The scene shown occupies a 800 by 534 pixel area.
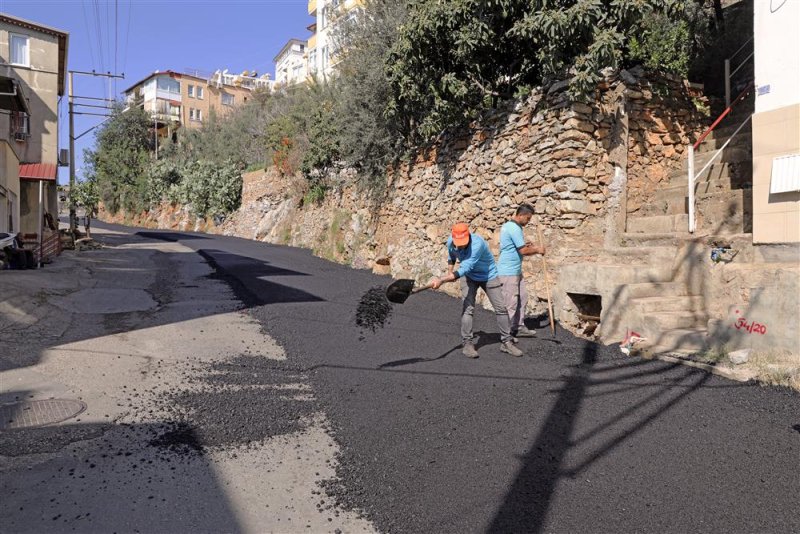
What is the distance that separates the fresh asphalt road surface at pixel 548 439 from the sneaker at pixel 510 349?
0.27 feet

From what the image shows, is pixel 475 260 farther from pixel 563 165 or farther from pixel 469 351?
pixel 563 165

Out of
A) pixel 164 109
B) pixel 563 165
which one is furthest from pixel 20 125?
pixel 164 109

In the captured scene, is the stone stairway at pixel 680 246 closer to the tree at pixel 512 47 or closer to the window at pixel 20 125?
the tree at pixel 512 47

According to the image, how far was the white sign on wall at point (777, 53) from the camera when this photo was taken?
6141 mm

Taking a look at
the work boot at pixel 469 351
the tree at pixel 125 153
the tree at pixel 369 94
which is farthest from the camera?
the tree at pixel 125 153

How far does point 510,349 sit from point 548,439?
8.27ft

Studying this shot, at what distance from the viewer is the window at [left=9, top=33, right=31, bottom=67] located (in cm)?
2422

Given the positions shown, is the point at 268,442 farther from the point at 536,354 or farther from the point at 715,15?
the point at 715,15

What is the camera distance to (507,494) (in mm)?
3246

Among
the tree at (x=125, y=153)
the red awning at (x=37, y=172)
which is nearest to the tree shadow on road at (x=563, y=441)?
the red awning at (x=37, y=172)

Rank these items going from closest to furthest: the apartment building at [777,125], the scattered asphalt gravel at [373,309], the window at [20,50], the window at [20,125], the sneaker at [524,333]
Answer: the apartment building at [777,125]
the scattered asphalt gravel at [373,309]
the sneaker at [524,333]
the window at [20,125]
the window at [20,50]

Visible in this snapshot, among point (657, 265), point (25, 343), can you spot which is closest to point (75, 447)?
point (25, 343)

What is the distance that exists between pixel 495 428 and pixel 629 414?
1.15 m

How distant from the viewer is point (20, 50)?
24.5 m
